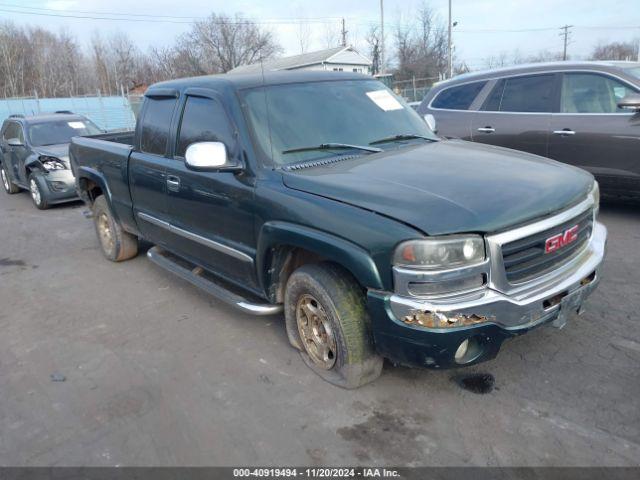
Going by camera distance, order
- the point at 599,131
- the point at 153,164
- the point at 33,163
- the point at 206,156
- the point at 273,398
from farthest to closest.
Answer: the point at 33,163 → the point at 599,131 → the point at 153,164 → the point at 206,156 → the point at 273,398

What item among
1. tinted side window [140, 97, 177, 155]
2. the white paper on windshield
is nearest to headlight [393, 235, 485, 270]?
the white paper on windshield

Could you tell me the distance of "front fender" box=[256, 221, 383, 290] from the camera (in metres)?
2.71

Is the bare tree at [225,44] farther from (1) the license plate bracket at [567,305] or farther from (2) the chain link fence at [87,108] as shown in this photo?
(1) the license plate bracket at [567,305]

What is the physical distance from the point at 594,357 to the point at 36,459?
3418mm

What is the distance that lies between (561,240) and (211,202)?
237cm

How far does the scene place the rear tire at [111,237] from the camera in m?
5.96

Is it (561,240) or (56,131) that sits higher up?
(56,131)

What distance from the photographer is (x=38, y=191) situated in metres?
9.55

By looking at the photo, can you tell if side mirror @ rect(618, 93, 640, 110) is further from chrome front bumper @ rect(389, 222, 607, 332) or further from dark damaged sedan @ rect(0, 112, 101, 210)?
dark damaged sedan @ rect(0, 112, 101, 210)

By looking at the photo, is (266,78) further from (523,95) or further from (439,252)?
(523,95)

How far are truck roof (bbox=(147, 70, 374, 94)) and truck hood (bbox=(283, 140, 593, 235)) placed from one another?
93 cm

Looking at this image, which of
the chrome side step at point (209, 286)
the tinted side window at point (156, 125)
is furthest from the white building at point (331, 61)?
the chrome side step at point (209, 286)

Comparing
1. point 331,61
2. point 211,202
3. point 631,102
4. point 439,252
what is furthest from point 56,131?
point 331,61

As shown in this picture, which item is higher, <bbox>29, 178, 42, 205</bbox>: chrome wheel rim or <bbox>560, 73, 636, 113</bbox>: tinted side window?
<bbox>560, 73, 636, 113</bbox>: tinted side window
